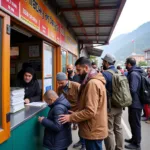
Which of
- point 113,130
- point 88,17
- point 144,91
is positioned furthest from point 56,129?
point 88,17

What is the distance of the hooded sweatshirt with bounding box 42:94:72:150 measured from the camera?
2092mm

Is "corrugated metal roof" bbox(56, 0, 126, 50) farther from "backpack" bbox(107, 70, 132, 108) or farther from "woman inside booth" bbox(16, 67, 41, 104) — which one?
"woman inside booth" bbox(16, 67, 41, 104)

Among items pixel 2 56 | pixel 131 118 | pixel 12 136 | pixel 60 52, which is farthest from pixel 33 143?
pixel 60 52

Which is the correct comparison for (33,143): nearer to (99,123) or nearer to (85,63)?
(99,123)

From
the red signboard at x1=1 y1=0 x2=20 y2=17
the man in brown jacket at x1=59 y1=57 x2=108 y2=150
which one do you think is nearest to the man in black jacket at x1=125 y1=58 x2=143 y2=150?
the man in brown jacket at x1=59 y1=57 x2=108 y2=150

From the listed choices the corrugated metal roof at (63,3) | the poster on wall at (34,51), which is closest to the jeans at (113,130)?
the poster on wall at (34,51)

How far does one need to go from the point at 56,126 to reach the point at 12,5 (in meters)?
1.50

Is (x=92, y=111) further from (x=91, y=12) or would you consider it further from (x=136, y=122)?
(x=91, y=12)

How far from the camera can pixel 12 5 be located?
6.69ft

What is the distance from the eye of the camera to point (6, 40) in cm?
179

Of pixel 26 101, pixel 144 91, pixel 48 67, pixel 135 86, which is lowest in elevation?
pixel 26 101

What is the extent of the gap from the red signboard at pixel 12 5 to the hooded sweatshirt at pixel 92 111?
1179mm

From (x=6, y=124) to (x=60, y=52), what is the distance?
3.06 meters

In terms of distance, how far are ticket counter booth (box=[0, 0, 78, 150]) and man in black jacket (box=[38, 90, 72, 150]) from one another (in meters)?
0.27
